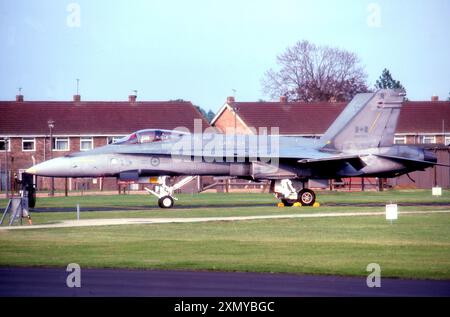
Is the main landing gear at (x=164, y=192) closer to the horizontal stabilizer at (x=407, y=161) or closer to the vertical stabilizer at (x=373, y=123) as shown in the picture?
the vertical stabilizer at (x=373, y=123)

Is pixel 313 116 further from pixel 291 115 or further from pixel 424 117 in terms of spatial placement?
pixel 424 117

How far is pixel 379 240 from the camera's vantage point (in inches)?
833

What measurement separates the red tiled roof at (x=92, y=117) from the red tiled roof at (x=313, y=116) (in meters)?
4.92

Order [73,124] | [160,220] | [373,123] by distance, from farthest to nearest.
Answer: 1. [73,124]
2. [373,123]
3. [160,220]

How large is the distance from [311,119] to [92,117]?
19316mm

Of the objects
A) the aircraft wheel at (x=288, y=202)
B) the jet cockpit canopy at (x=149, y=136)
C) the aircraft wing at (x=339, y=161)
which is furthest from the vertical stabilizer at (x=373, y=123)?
the jet cockpit canopy at (x=149, y=136)

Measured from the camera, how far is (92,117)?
7350cm

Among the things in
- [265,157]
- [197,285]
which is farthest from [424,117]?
[197,285]

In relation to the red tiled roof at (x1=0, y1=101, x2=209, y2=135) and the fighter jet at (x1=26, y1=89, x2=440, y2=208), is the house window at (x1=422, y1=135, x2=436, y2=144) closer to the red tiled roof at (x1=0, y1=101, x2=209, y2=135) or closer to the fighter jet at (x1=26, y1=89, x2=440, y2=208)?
the red tiled roof at (x1=0, y1=101, x2=209, y2=135)

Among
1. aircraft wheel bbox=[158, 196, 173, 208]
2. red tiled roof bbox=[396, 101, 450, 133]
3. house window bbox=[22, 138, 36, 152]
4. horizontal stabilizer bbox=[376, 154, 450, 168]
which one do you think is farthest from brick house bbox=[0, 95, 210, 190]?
horizontal stabilizer bbox=[376, 154, 450, 168]

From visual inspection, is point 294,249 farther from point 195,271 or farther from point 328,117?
point 328,117

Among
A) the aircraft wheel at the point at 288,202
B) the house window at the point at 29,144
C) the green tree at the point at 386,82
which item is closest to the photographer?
the aircraft wheel at the point at 288,202

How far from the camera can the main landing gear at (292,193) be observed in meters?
35.9

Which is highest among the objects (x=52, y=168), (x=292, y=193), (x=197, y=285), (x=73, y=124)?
(x=73, y=124)
